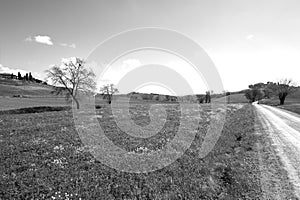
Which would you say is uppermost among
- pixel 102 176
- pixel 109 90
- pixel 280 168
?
pixel 109 90

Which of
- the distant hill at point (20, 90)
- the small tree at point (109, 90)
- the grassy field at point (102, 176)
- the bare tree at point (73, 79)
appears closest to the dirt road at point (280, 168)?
the grassy field at point (102, 176)

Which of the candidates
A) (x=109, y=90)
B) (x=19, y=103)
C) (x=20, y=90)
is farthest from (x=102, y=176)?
(x=20, y=90)

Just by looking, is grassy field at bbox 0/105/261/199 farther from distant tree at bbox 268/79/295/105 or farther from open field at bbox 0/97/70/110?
distant tree at bbox 268/79/295/105

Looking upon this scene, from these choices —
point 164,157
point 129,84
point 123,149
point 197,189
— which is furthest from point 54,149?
point 129,84

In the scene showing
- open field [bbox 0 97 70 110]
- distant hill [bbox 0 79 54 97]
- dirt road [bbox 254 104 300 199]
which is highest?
distant hill [bbox 0 79 54 97]

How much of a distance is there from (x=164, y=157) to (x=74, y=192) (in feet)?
17.9

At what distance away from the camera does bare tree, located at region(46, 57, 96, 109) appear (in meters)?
44.4

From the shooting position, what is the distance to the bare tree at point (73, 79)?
146 feet

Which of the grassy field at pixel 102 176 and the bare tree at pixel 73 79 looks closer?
the grassy field at pixel 102 176

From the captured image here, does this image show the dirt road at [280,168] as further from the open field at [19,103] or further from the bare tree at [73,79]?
the open field at [19,103]

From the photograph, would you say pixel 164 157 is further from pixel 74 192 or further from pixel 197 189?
pixel 74 192

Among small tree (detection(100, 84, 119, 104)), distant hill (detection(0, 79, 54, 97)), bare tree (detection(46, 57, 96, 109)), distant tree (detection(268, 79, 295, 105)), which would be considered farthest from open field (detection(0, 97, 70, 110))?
distant tree (detection(268, 79, 295, 105))

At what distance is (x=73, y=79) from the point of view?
150 feet

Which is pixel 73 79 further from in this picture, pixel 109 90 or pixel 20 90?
pixel 20 90
